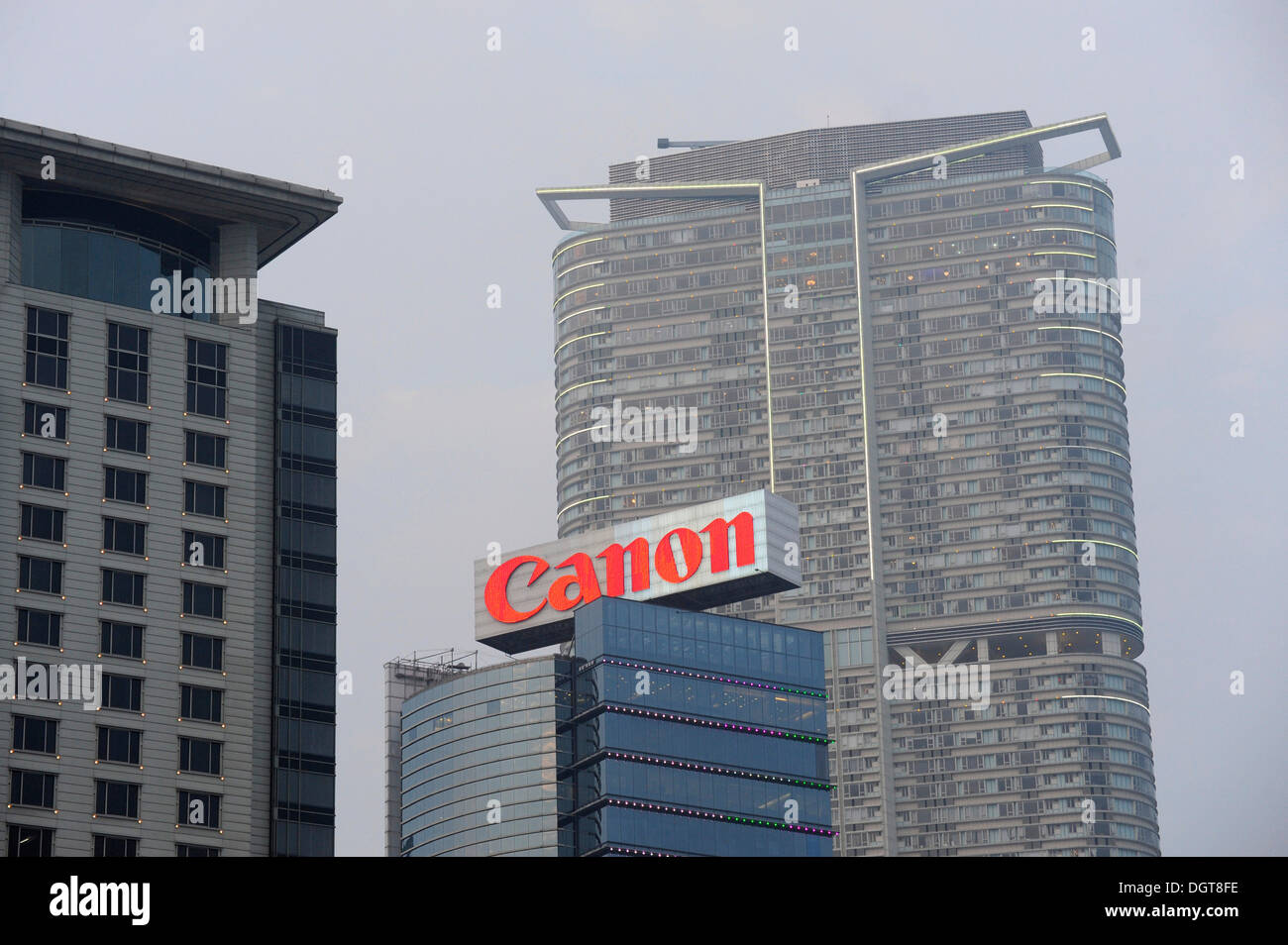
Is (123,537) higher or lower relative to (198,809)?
higher

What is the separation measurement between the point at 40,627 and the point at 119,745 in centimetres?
927

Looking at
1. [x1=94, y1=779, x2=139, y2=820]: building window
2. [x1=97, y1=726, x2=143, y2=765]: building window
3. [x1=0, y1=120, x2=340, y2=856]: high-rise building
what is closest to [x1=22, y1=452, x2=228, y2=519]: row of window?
[x1=0, y1=120, x2=340, y2=856]: high-rise building

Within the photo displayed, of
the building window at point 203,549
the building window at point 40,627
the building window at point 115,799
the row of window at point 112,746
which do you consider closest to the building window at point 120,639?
the building window at point 40,627

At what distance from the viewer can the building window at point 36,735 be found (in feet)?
451

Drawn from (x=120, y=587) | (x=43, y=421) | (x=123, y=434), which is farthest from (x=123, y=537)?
(x=43, y=421)

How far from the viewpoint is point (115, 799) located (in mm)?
138875

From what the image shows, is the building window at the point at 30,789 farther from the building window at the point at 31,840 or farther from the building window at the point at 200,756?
the building window at the point at 200,756

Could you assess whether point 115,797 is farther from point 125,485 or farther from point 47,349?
point 47,349

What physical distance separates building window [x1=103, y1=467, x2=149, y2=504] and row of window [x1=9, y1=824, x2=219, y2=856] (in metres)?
23.4

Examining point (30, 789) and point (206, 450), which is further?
point (206, 450)

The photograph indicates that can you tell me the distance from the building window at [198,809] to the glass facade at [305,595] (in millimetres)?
4518
